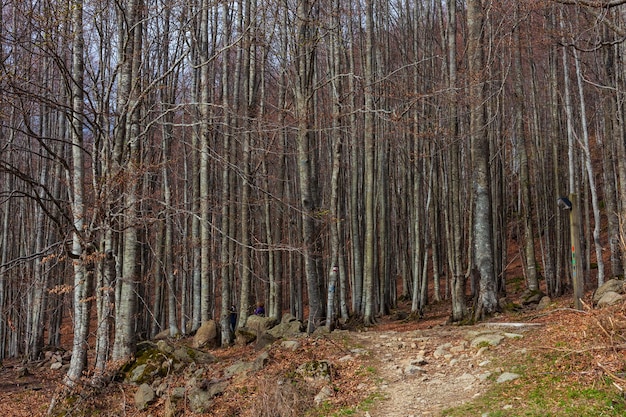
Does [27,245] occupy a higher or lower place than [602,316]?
higher

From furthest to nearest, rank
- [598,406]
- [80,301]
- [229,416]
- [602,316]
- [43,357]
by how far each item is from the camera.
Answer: [43,357]
[80,301]
[229,416]
[602,316]
[598,406]

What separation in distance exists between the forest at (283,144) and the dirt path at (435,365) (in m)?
2.06

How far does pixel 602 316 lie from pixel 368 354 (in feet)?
11.6

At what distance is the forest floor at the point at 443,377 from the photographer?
5520 mm

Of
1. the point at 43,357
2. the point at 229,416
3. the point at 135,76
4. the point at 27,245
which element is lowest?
the point at 43,357

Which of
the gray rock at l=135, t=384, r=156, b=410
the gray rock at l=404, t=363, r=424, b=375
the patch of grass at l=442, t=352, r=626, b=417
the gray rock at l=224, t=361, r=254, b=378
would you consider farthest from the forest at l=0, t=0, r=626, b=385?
the gray rock at l=404, t=363, r=424, b=375

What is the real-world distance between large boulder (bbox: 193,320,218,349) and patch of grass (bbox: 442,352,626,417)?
28.0 ft

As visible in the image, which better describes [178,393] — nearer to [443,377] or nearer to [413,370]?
[413,370]

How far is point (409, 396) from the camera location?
647 cm

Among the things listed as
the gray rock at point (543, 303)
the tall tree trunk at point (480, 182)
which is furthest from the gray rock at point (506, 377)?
the gray rock at point (543, 303)

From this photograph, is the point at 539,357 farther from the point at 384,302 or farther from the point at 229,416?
the point at 384,302

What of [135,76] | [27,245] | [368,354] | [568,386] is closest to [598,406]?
[568,386]

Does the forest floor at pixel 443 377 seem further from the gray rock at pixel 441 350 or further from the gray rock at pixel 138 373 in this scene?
the gray rock at pixel 138 373

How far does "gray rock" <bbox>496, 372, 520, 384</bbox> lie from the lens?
6.21 meters
